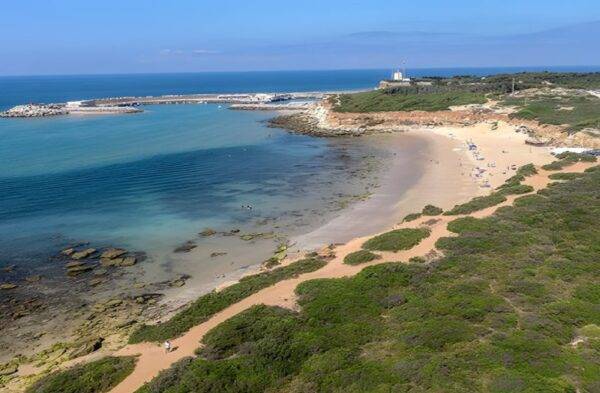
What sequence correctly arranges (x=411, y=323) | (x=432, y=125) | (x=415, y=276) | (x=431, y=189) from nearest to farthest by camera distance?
(x=411, y=323) < (x=415, y=276) < (x=431, y=189) < (x=432, y=125)

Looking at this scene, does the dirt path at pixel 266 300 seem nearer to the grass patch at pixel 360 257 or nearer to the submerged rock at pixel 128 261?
the grass patch at pixel 360 257

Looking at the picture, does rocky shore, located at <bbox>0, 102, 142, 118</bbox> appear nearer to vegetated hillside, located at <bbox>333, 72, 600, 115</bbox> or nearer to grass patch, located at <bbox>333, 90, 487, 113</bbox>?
vegetated hillside, located at <bbox>333, 72, 600, 115</bbox>

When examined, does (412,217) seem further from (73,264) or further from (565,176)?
(73,264)

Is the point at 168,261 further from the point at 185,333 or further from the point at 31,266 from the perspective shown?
the point at 185,333

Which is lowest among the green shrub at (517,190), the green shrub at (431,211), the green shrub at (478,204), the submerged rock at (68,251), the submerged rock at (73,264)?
the submerged rock at (73,264)

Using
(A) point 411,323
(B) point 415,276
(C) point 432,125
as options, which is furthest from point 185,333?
(C) point 432,125

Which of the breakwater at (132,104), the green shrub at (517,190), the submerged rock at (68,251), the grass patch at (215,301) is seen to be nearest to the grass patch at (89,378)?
the grass patch at (215,301)
